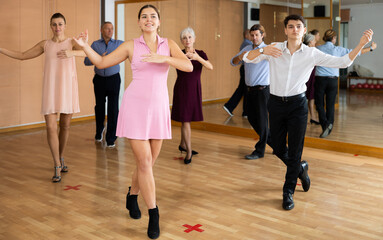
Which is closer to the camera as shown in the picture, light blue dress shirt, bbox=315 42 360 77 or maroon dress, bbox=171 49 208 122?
maroon dress, bbox=171 49 208 122

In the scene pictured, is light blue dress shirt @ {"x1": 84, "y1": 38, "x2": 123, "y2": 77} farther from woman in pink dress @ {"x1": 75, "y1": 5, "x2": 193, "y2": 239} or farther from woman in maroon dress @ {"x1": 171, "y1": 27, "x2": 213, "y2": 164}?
woman in pink dress @ {"x1": 75, "y1": 5, "x2": 193, "y2": 239}

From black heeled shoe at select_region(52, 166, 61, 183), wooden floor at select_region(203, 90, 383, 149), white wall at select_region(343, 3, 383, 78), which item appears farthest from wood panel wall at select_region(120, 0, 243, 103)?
black heeled shoe at select_region(52, 166, 61, 183)

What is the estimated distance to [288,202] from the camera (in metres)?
4.26

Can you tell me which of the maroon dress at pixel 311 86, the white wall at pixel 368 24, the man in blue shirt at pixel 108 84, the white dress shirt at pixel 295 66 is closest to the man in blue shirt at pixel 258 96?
the maroon dress at pixel 311 86

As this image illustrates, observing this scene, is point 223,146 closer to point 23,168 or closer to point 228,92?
point 228,92

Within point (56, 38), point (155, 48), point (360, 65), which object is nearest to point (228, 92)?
point (360, 65)

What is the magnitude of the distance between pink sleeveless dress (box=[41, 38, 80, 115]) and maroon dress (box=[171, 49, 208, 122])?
4.42 feet

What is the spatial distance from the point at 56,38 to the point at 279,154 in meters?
2.66

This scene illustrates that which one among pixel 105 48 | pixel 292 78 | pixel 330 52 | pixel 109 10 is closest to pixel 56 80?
pixel 105 48

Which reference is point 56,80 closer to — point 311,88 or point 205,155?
point 205,155

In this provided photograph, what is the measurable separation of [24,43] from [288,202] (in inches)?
224

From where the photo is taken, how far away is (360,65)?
8.53m

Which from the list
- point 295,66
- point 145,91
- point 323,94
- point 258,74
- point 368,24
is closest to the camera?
point 145,91

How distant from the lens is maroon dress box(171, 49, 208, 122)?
5848 mm
